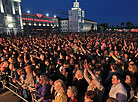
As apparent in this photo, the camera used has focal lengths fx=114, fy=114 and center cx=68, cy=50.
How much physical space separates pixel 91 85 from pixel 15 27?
49143mm

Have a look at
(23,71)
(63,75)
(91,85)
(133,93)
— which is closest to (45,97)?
(63,75)

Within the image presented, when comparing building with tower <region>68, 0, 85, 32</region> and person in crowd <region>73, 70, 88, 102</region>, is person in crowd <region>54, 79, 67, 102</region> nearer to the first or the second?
person in crowd <region>73, 70, 88, 102</region>

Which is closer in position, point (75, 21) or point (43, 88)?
point (43, 88)

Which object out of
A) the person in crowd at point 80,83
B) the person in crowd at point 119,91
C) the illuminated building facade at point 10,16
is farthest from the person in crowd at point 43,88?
the illuminated building facade at point 10,16

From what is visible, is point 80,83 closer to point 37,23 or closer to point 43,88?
point 43,88

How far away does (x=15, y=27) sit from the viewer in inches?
1805

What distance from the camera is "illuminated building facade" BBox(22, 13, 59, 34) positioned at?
55469 millimetres

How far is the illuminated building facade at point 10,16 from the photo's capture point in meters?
41.5

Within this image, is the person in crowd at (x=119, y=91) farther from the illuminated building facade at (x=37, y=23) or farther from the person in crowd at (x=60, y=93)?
the illuminated building facade at (x=37, y=23)

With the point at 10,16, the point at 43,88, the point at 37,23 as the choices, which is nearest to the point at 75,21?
the point at 37,23

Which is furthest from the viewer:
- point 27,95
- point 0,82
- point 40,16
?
point 40,16

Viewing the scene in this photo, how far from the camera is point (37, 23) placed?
2468 inches

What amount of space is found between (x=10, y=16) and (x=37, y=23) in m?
19.5

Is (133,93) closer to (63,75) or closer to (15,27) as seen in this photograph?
(63,75)
